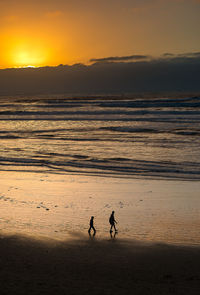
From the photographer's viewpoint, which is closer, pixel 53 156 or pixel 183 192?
pixel 183 192

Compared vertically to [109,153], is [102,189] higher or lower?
lower

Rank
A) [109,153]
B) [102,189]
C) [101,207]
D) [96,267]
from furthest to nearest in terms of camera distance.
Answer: [109,153]
[102,189]
[101,207]
[96,267]

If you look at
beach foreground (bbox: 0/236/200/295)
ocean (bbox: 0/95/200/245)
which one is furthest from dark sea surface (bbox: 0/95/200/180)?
beach foreground (bbox: 0/236/200/295)

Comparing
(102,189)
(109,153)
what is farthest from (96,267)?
(109,153)

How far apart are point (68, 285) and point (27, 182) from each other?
10822 mm

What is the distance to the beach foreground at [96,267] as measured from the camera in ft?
28.2

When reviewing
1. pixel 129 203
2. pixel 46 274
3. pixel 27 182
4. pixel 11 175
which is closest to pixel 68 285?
pixel 46 274

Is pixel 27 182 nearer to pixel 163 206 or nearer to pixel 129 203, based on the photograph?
pixel 129 203

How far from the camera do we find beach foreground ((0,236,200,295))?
28.2 ft

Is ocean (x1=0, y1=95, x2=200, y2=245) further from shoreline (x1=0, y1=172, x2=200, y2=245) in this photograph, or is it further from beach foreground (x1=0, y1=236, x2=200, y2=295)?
beach foreground (x1=0, y1=236, x2=200, y2=295)

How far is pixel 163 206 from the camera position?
1473 centimetres

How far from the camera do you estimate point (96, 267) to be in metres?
9.72

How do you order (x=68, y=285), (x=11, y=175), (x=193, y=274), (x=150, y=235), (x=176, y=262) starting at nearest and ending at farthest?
(x=68, y=285), (x=193, y=274), (x=176, y=262), (x=150, y=235), (x=11, y=175)

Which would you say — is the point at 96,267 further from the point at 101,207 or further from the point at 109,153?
the point at 109,153
